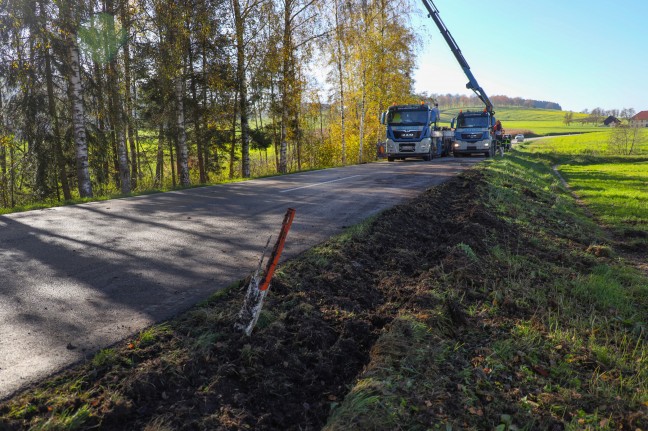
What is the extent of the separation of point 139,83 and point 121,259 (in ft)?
55.7

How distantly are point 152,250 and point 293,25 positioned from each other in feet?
62.0

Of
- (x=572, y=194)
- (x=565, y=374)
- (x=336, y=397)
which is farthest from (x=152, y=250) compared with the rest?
(x=572, y=194)

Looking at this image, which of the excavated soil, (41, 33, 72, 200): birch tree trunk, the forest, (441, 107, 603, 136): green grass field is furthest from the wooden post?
(441, 107, 603, 136): green grass field

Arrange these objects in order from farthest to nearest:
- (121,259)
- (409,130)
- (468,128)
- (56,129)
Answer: (468,128)
(409,130)
(56,129)
(121,259)

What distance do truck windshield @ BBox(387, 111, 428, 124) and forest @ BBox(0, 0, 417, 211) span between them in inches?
219

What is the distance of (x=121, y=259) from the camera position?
4.95m

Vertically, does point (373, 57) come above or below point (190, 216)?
above

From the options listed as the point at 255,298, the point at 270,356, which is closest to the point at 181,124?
the point at 255,298

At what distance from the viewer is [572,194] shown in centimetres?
1773

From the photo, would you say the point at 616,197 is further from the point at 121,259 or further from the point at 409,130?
the point at 121,259

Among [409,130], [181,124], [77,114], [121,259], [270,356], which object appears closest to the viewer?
[270,356]

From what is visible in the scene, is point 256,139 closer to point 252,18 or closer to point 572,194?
point 252,18

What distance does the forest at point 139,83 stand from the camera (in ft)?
40.8

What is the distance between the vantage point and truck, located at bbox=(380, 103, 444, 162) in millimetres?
23547
